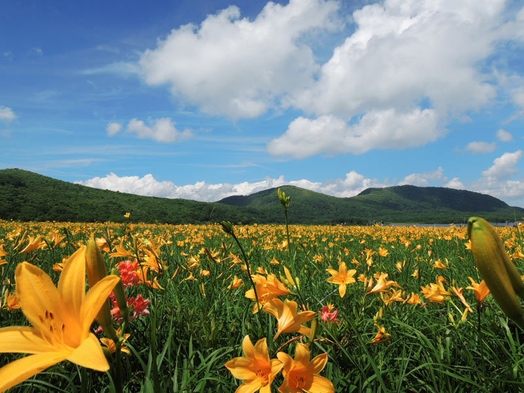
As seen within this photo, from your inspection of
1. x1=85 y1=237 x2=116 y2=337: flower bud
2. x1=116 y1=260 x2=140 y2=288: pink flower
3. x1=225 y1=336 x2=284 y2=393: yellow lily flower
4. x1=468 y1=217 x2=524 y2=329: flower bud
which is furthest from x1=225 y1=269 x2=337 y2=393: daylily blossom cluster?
x1=116 y1=260 x2=140 y2=288: pink flower

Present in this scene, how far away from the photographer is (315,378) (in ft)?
3.04

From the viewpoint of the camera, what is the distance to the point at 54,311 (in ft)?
2.47

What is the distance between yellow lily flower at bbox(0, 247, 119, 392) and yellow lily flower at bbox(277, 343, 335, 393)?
0.47 m

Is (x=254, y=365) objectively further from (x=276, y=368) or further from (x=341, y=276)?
(x=341, y=276)

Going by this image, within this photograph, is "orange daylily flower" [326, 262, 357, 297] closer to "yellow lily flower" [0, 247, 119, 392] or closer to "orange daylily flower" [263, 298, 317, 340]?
"orange daylily flower" [263, 298, 317, 340]

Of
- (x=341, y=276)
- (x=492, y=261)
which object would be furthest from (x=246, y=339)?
(x=341, y=276)

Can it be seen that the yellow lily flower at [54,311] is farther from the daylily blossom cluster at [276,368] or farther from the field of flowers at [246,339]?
the daylily blossom cluster at [276,368]

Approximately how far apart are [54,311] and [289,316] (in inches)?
24.3

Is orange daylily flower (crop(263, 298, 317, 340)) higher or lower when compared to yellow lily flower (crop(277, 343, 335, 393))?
higher

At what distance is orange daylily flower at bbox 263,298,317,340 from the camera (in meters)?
1.01

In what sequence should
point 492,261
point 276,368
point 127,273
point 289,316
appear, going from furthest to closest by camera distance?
point 127,273 → point 289,316 → point 276,368 → point 492,261

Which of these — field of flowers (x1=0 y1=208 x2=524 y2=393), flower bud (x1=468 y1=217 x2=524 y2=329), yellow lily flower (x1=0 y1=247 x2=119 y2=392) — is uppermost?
flower bud (x1=468 y1=217 x2=524 y2=329)

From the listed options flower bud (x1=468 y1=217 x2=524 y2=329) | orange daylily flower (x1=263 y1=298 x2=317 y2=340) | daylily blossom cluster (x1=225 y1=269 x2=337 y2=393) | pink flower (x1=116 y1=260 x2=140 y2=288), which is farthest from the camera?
pink flower (x1=116 y1=260 x2=140 y2=288)

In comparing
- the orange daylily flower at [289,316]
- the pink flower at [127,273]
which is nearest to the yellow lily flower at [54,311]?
the orange daylily flower at [289,316]
